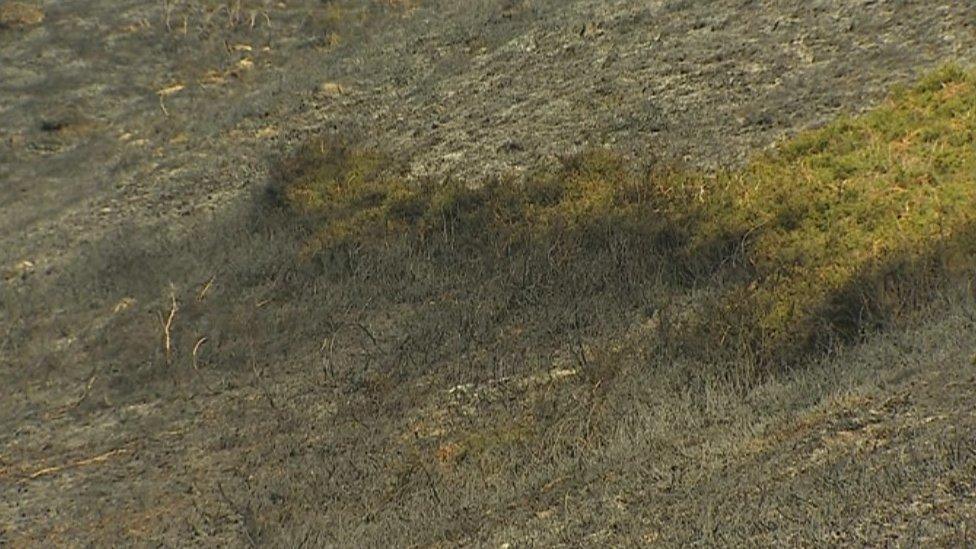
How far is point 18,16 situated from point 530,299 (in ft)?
68.7

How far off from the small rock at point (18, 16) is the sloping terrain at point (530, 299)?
7186mm

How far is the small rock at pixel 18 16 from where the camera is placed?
26.5 meters

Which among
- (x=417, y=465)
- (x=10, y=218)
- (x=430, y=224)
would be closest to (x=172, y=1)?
(x=10, y=218)

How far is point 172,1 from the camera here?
27562mm

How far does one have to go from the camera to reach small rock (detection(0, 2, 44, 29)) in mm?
26547

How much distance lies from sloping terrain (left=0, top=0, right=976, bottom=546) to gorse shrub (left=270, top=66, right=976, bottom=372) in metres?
0.05

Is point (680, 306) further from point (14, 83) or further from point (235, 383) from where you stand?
point (14, 83)

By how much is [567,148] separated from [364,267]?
3766 millimetres

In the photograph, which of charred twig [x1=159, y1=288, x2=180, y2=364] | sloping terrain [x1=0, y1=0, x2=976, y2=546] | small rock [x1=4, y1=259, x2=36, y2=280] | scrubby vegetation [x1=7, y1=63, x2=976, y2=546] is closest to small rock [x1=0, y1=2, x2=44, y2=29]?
sloping terrain [x1=0, y1=0, x2=976, y2=546]

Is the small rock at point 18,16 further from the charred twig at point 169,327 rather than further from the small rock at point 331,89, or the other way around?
the charred twig at point 169,327

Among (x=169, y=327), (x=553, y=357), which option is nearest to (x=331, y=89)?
(x=169, y=327)

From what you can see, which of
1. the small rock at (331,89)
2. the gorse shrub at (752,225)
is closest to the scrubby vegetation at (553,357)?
the gorse shrub at (752,225)

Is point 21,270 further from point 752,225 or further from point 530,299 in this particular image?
point 752,225

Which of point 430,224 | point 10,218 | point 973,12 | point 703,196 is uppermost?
point 973,12
